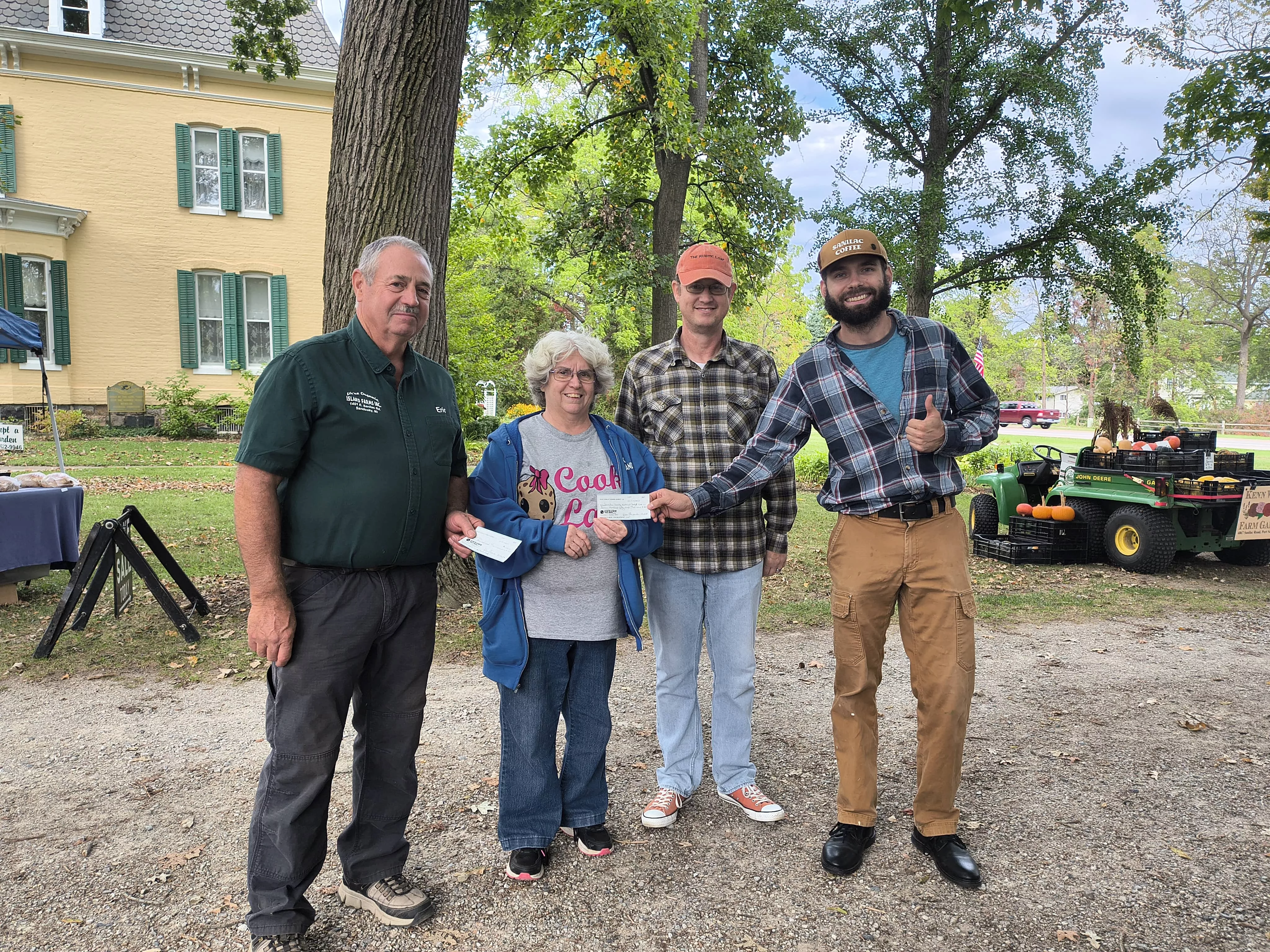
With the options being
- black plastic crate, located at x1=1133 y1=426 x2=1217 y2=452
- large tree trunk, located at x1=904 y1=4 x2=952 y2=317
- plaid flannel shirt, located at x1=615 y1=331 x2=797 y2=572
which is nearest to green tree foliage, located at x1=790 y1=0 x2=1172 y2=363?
large tree trunk, located at x1=904 y1=4 x2=952 y2=317

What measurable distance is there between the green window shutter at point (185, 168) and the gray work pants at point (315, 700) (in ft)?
63.7

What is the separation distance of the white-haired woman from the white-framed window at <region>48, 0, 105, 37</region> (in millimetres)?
20484

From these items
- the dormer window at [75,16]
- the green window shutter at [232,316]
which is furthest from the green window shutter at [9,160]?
the green window shutter at [232,316]

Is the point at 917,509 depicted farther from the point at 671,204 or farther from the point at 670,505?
the point at 671,204

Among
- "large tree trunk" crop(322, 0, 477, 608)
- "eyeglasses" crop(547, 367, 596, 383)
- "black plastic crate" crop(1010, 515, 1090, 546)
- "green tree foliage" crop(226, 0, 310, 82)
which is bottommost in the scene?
"black plastic crate" crop(1010, 515, 1090, 546)

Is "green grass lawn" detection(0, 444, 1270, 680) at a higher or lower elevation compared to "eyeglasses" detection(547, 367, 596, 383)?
lower

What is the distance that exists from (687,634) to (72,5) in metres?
22.0

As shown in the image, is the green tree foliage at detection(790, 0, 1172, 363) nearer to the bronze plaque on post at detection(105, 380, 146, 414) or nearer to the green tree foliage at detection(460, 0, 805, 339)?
the green tree foliage at detection(460, 0, 805, 339)

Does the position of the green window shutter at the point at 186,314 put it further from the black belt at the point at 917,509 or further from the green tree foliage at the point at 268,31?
the black belt at the point at 917,509

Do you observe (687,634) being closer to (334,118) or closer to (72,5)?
(334,118)

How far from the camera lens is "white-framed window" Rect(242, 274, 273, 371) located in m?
19.2

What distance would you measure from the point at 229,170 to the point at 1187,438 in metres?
19.2

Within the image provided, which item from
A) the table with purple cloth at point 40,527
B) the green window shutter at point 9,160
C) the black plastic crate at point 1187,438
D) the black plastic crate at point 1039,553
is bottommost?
the black plastic crate at point 1039,553

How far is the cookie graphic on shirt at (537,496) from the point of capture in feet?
10.1
